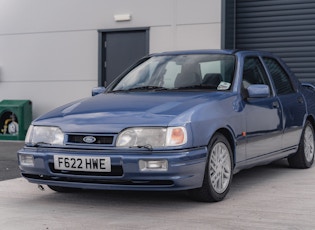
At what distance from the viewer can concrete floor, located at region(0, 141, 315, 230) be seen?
476 centimetres

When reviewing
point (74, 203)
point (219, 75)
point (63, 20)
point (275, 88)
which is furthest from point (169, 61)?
point (63, 20)

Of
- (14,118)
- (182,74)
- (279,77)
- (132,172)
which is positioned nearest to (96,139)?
(132,172)

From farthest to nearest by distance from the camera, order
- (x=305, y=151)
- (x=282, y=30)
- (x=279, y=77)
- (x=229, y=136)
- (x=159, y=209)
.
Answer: (x=282, y=30) → (x=305, y=151) → (x=279, y=77) → (x=229, y=136) → (x=159, y=209)

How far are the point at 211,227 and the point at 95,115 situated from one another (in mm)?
1462

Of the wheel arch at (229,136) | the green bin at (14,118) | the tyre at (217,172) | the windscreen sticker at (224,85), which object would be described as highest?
the windscreen sticker at (224,85)

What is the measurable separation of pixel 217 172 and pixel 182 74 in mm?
1269

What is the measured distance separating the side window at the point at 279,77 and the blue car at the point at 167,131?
0.31 metres

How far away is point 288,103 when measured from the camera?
23.7 feet

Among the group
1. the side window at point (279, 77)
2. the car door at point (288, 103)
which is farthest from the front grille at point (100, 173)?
the side window at point (279, 77)

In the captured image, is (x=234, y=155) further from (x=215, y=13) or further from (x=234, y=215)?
(x=215, y=13)

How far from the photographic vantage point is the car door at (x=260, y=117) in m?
6.21

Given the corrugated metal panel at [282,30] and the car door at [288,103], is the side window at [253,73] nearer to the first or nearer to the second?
the car door at [288,103]

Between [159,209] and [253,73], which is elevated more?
[253,73]

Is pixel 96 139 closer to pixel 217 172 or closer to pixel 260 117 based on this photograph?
pixel 217 172
